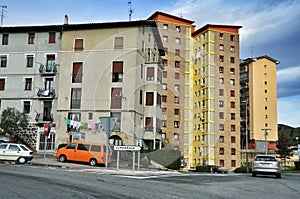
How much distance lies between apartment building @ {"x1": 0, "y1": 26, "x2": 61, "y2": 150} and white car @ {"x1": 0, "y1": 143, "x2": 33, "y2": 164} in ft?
43.8

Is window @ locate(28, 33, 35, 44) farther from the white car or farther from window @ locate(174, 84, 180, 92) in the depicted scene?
window @ locate(174, 84, 180, 92)

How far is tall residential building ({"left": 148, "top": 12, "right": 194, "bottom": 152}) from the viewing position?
40.3 feet

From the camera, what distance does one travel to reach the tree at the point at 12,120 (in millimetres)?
37281

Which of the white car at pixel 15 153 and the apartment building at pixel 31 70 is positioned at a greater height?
the apartment building at pixel 31 70

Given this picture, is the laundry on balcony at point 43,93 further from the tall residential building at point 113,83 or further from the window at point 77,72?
the window at point 77,72

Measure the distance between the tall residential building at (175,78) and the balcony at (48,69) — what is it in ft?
95.4

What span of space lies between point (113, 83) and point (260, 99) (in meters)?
64.0

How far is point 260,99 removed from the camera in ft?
265

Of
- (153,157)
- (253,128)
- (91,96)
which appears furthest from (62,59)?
(253,128)

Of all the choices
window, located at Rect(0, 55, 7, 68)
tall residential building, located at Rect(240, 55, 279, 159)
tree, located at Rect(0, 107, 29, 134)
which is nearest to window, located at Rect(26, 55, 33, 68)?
window, located at Rect(0, 55, 7, 68)

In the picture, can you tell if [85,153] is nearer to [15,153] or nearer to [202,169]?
[15,153]

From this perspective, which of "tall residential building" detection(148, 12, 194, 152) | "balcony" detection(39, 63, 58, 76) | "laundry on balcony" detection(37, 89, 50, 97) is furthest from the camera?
"balcony" detection(39, 63, 58, 76)

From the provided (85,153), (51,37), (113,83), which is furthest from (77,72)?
(51,37)

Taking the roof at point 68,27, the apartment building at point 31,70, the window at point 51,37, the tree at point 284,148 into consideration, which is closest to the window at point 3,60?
the apartment building at point 31,70
